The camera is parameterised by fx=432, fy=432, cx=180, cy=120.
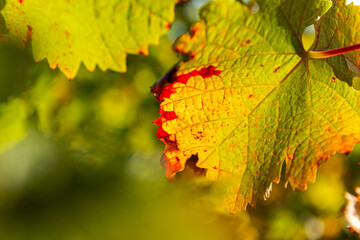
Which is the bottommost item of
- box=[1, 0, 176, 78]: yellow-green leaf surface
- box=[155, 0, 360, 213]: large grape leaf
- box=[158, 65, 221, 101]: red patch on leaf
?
box=[155, 0, 360, 213]: large grape leaf

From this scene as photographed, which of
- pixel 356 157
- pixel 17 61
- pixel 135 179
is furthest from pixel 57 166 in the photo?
pixel 356 157

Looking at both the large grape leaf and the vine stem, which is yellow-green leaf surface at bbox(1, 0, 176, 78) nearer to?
the large grape leaf

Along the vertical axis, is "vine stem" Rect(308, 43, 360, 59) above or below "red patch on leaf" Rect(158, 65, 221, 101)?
below

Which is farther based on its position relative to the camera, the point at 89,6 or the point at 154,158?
the point at 154,158

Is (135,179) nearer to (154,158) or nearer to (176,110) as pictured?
(154,158)

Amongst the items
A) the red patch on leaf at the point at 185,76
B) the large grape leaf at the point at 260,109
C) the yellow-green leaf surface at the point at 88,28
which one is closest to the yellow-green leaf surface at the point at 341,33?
the large grape leaf at the point at 260,109

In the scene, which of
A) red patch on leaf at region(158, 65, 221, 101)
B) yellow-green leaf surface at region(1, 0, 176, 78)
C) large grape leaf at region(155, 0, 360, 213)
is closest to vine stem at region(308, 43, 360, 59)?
large grape leaf at region(155, 0, 360, 213)

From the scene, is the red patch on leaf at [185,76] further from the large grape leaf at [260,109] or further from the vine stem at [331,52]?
the vine stem at [331,52]
